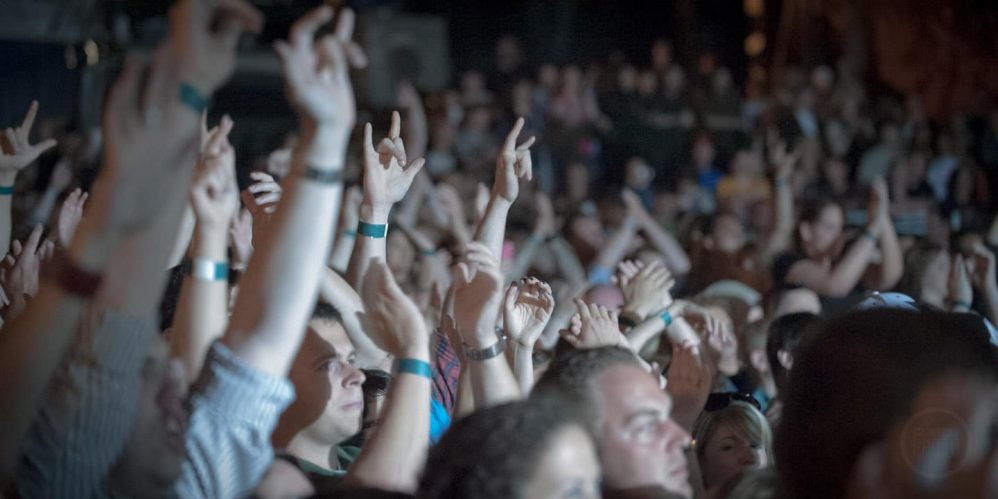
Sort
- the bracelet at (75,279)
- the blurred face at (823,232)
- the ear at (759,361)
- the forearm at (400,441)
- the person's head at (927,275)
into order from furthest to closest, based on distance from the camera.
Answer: the blurred face at (823,232) → the person's head at (927,275) → the ear at (759,361) → the forearm at (400,441) → the bracelet at (75,279)

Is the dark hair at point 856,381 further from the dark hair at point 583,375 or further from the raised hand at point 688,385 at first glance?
the raised hand at point 688,385

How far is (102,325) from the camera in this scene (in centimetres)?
184

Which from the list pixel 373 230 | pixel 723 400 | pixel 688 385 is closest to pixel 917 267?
pixel 723 400

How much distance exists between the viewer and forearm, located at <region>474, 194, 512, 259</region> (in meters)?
3.52

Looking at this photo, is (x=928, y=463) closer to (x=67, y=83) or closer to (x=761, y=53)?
(x=67, y=83)

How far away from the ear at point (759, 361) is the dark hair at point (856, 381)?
250 cm

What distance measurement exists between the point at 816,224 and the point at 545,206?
5.31 ft

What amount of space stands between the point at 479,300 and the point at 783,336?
1775 millimetres

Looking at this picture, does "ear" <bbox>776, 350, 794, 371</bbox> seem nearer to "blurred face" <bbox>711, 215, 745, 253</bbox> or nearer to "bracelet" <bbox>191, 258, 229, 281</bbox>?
"bracelet" <bbox>191, 258, 229, 281</bbox>

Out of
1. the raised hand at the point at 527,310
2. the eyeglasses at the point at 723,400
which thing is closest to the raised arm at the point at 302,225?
the raised hand at the point at 527,310

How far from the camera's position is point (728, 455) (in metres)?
3.22

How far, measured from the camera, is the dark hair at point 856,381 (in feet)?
6.31

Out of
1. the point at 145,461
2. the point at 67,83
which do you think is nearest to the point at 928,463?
the point at 145,461

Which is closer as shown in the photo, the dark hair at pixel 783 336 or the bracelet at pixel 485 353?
the bracelet at pixel 485 353
